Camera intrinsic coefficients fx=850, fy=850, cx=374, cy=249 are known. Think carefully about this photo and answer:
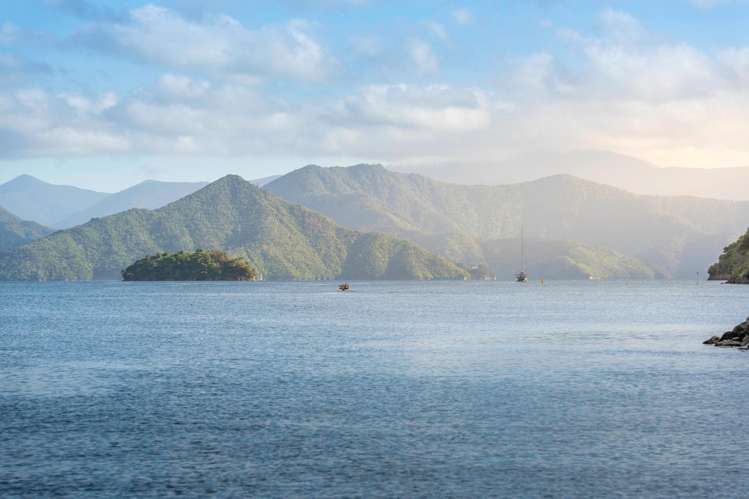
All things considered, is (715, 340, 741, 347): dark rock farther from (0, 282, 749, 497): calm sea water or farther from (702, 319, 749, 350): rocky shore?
(0, 282, 749, 497): calm sea water

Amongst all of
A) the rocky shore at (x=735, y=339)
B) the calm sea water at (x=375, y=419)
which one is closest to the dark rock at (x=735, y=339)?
the rocky shore at (x=735, y=339)

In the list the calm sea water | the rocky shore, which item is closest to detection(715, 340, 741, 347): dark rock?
the rocky shore

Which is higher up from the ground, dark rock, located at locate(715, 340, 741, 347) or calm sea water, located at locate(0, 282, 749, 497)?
dark rock, located at locate(715, 340, 741, 347)

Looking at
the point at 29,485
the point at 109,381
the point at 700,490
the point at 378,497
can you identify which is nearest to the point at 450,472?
the point at 378,497

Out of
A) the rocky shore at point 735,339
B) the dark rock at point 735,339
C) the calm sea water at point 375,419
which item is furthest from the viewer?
the dark rock at point 735,339

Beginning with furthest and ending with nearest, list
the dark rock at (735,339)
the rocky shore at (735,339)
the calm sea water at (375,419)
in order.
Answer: the dark rock at (735,339) < the rocky shore at (735,339) < the calm sea water at (375,419)

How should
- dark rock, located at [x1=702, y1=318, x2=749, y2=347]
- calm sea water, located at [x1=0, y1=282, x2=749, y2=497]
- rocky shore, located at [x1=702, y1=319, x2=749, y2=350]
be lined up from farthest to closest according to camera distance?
dark rock, located at [x1=702, y1=318, x2=749, y2=347], rocky shore, located at [x1=702, y1=319, x2=749, y2=350], calm sea water, located at [x1=0, y1=282, x2=749, y2=497]

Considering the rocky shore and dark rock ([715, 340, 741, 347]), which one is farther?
dark rock ([715, 340, 741, 347])

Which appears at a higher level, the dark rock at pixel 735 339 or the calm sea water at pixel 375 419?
the dark rock at pixel 735 339

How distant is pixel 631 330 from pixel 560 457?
94.0 meters

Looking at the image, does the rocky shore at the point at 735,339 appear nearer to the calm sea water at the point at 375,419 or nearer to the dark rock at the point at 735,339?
the dark rock at the point at 735,339

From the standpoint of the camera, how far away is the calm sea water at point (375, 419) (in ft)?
118

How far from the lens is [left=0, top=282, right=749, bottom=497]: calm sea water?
36.0m

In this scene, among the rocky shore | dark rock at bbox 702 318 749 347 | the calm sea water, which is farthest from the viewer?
dark rock at bbox 702 318 749 347
